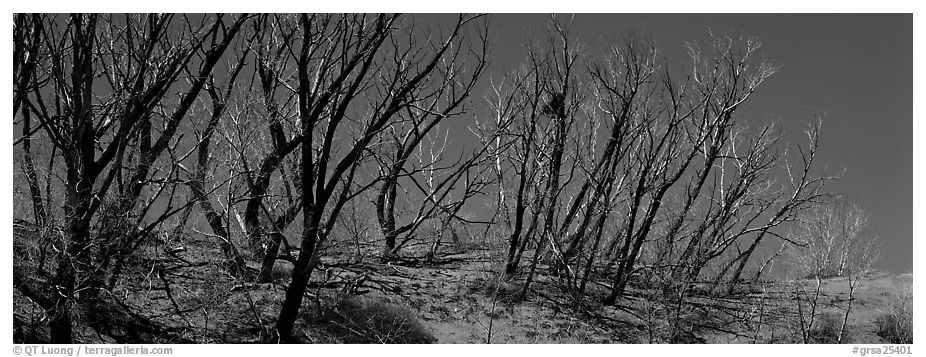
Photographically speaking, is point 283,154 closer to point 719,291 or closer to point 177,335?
point 177,335

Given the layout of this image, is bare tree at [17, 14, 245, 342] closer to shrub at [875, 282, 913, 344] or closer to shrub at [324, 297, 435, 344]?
shrub at [324, 297, 435, 344]

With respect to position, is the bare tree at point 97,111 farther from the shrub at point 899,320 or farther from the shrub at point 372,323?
the shrub at point 899,320

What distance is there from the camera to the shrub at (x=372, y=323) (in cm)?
1619

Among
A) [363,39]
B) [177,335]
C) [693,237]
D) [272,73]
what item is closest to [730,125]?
[693,237]

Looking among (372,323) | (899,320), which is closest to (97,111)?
(372,323)

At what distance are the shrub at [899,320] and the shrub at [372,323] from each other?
8671mm

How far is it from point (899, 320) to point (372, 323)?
389 inches

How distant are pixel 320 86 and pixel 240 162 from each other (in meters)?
2.23

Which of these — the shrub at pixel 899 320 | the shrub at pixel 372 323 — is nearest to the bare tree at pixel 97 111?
the shrub at pixel 372 323

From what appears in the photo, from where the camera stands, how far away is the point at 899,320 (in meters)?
17.9

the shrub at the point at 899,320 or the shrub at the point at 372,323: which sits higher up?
the shrub at the point at 899,320

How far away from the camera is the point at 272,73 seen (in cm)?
1836

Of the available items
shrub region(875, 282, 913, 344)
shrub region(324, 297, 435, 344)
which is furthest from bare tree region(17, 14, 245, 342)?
shrub region(875, 282, 913, 344)

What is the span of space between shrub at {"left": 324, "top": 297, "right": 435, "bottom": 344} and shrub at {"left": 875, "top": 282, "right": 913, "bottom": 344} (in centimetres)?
867
